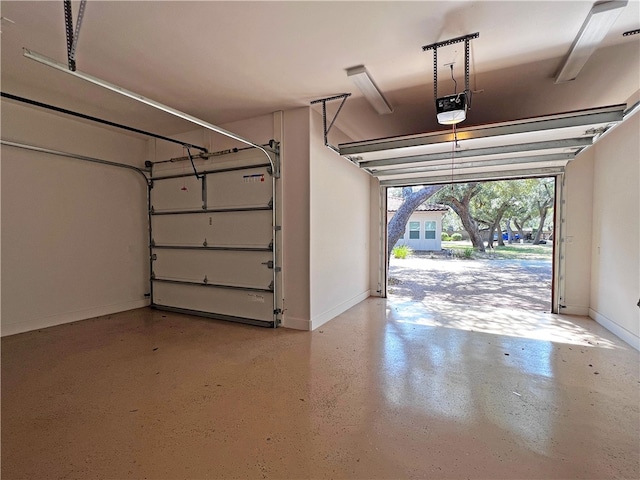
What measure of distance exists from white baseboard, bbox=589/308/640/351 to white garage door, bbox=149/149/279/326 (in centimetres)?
413

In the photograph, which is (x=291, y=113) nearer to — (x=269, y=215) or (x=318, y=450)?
(x=269, y=215)

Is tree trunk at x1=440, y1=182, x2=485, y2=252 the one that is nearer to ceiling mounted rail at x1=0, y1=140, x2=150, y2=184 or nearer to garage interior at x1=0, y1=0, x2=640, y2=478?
garage interior at x1=0, y1=0, x2=640, y2=478

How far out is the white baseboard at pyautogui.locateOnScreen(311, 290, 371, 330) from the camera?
3.99 meters

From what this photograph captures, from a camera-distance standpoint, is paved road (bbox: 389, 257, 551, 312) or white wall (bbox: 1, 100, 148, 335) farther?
paved road (bbox: 389, 257, 551, 312)

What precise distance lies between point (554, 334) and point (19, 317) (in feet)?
22.1

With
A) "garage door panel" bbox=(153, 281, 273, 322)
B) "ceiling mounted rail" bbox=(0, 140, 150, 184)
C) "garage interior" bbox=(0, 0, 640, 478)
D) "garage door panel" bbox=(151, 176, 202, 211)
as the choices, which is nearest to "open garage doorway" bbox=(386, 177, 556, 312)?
"garage interior" bbox=(0, 0, 640, 478)

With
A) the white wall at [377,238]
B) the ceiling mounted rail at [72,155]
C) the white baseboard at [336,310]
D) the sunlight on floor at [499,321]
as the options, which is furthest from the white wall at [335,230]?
the ceiling mounted rail at [72,155]

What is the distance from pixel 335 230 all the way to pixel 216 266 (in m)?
1.90

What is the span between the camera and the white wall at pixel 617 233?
3.29 meters

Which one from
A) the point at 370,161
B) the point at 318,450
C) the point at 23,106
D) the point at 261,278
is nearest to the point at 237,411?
the point at 318,450

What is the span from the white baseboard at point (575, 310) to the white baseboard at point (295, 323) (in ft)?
13.1

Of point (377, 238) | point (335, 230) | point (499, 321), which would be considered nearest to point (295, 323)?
point (335, 230)

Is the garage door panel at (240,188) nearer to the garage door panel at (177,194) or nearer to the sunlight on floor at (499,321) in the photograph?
the garage door panel at (177,194)

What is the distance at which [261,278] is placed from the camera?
4.12m
